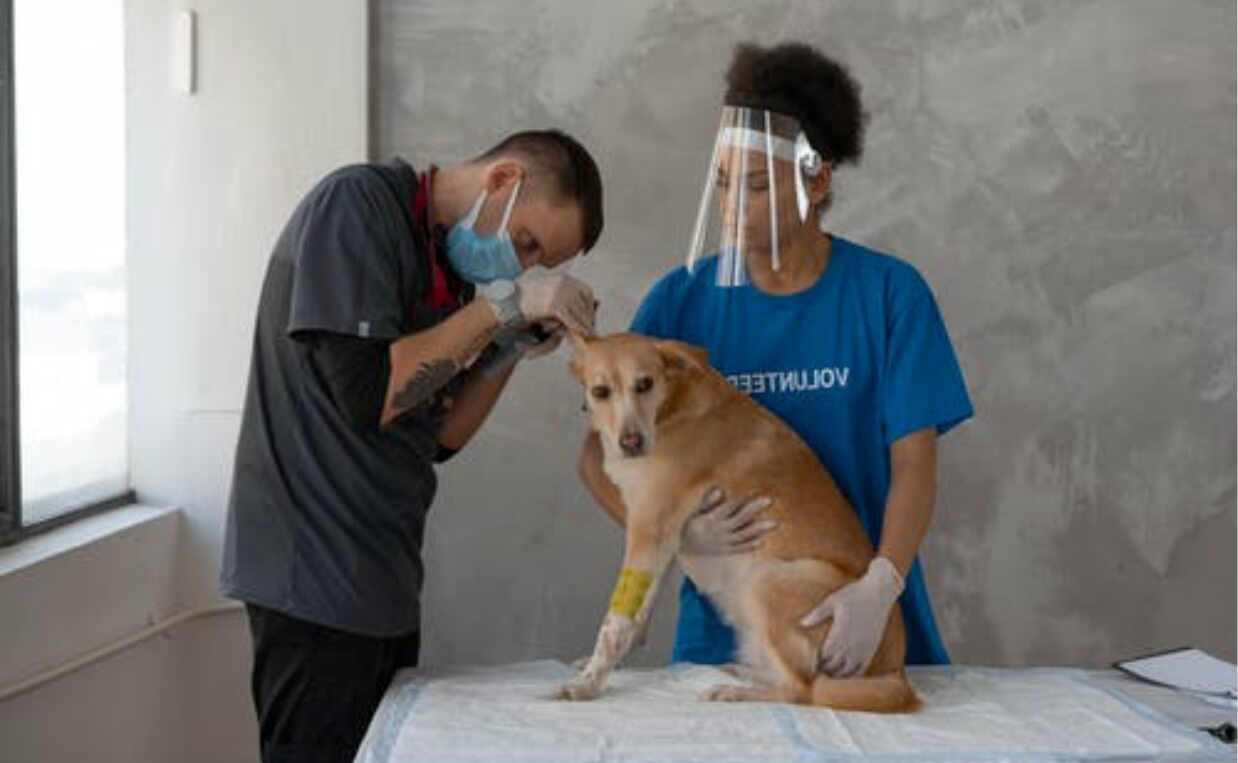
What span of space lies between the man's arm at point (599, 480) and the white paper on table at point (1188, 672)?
829mm

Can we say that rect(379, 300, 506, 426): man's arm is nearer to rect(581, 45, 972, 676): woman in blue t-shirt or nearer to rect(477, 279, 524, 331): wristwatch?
rect(477, 279, 524, 331): wristwatch

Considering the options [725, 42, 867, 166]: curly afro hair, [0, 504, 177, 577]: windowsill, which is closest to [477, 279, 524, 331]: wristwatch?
[725, 42, 867, 166]: curly afro hair

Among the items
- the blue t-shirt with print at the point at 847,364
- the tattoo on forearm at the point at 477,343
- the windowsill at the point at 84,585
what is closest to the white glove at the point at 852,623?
the blue t-shirt with print at the point at 847,364

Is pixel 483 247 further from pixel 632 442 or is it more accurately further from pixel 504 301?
pixel 632 442

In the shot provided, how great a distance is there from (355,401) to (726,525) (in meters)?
0.53

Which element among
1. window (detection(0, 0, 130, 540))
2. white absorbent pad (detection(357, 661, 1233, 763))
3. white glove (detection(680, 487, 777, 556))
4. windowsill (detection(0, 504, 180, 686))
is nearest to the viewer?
white absorbent pad (detection(357, 661, 1233, 763))

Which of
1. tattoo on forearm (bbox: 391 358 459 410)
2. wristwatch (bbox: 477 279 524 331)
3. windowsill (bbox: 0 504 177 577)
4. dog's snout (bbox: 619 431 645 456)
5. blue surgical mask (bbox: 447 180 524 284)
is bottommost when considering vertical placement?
windowsill (bbox: 0 504 177 577)

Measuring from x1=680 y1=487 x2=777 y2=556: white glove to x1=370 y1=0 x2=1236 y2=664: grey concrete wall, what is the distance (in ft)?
4.27

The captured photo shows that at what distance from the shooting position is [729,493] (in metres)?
1.85

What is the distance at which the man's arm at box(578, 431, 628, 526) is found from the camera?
1975mm

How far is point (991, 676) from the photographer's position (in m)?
1.97

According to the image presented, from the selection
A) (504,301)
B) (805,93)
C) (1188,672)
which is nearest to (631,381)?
(504,301)

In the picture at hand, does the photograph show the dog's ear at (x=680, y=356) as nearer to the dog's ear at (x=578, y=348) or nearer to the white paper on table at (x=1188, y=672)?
the dog's ear at (x=578, y=348)

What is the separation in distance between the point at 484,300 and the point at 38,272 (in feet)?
4.10
